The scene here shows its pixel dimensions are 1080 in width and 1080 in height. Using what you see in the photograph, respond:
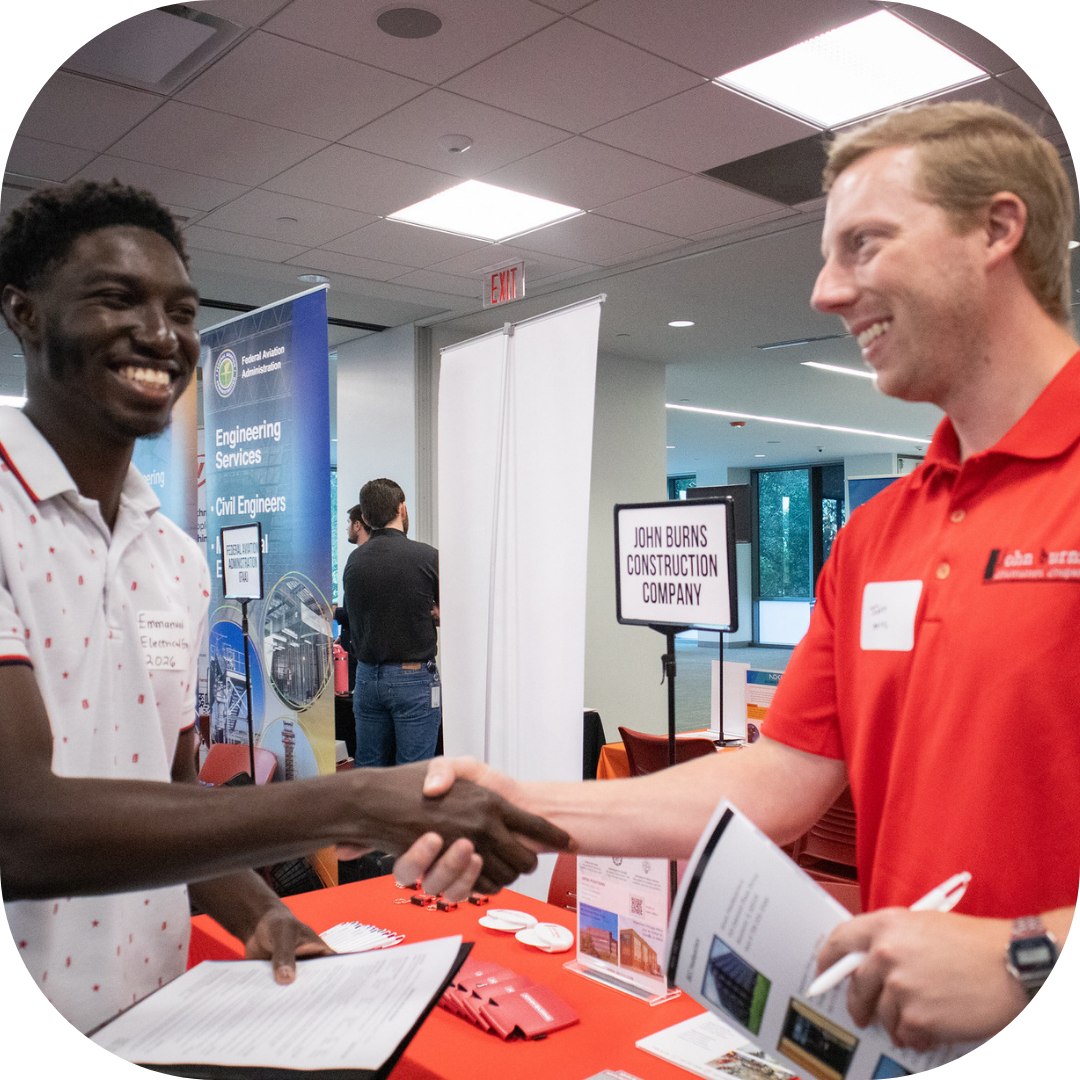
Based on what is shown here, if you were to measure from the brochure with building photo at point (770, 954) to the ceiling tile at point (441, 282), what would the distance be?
4745 mm

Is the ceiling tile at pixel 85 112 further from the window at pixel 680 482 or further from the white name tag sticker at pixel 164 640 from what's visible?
the window at pixel 680 482

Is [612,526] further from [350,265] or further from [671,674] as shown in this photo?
[671,674]

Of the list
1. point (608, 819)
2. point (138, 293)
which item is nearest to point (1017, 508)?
point (608, 819)

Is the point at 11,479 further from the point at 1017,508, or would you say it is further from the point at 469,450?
the point at 469,450

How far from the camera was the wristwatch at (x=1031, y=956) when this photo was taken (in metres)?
0.72

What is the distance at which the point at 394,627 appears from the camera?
419 centimetres

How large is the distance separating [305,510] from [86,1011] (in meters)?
2.63

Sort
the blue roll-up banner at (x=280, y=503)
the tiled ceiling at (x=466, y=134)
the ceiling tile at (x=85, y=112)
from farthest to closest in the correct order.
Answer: the blue roll-up banner at (x=280, y=503), the ceiling tile at (x=85, y=112), the tiled ceiling at (x=466, y=134)

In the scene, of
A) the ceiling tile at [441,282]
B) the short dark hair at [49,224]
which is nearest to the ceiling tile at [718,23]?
the short dark hair at [49,224]

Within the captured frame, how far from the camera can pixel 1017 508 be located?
92cm

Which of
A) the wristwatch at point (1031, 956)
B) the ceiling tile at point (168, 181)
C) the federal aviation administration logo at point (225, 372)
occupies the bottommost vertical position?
the wristwatch at point (1031, 956)

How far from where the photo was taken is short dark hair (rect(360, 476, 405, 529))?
4.19 metres

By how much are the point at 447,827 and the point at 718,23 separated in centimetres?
242

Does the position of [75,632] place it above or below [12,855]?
above
